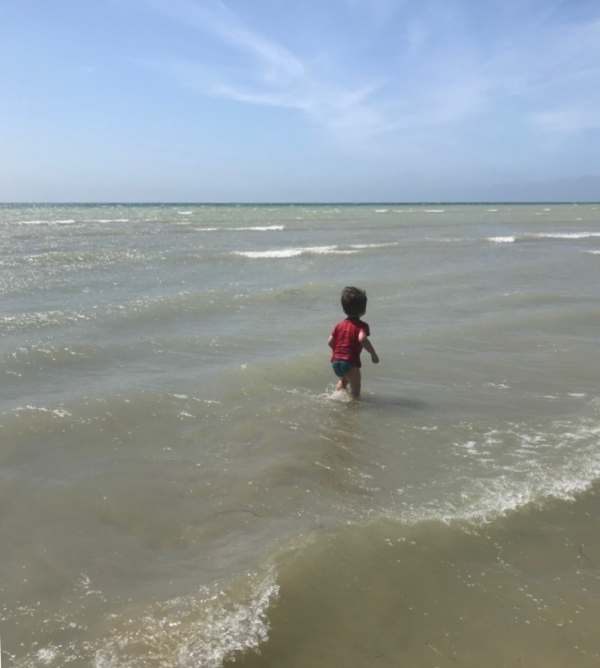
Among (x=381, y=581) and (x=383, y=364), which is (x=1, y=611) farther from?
(x=383, y=364)

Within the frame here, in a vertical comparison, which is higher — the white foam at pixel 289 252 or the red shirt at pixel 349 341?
the red shirt at pixel 349 341

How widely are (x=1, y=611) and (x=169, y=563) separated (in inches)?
35.1

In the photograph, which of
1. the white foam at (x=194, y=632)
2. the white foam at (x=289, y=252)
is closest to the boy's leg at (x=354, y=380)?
the white foam at (x=194, y=632)

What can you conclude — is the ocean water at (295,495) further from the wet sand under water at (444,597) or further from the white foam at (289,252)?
the white foam at (289,252)

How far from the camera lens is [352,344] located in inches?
256

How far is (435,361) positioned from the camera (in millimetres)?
8055

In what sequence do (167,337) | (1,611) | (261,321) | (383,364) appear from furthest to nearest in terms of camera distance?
(261,321)
(167,337)
(383,364)
(1,611)

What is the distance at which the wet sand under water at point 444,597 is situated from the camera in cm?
283

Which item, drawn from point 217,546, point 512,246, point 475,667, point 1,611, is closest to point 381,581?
point 475,667

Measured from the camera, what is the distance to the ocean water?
2.95m

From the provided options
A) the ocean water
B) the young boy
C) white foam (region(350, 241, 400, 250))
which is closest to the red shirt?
the young boy

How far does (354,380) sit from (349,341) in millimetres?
425

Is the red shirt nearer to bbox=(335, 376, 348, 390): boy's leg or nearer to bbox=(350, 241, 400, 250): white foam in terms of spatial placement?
bbox=(335, 376, 348, 390): boy's leg

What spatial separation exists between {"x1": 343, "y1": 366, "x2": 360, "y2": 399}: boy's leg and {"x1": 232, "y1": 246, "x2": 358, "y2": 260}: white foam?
1531 cm
